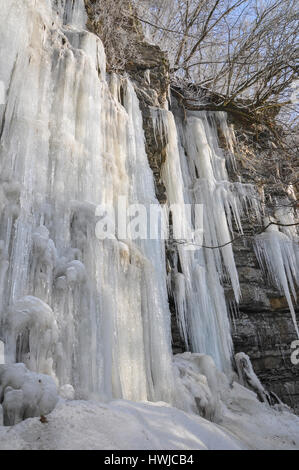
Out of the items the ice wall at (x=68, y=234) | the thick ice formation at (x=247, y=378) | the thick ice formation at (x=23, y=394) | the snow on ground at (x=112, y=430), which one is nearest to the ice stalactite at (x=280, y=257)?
the thick ice formation at (x=247, y=378)

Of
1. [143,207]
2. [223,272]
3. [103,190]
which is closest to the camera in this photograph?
[103,190]

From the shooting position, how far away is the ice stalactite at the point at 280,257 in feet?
22.1

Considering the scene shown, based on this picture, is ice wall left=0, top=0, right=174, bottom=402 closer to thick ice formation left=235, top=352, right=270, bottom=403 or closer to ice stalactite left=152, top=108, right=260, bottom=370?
ice stalactite left=152, top=108, right=260, bottom=370

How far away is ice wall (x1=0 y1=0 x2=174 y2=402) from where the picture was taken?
281 cm

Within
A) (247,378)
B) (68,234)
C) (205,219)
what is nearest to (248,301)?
(247,378)

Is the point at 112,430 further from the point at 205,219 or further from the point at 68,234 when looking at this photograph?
the point at 205,219

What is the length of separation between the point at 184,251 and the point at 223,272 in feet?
3.11

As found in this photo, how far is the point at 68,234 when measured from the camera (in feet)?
11.4

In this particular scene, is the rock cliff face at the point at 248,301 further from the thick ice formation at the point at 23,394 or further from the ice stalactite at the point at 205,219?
the thick ice formation at the point at 23,394

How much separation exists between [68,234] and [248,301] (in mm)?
4063

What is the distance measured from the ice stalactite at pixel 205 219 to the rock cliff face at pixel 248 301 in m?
0.25

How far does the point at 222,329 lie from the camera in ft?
18.5

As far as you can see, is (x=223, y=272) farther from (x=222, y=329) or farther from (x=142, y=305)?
(x=142, y=305)
